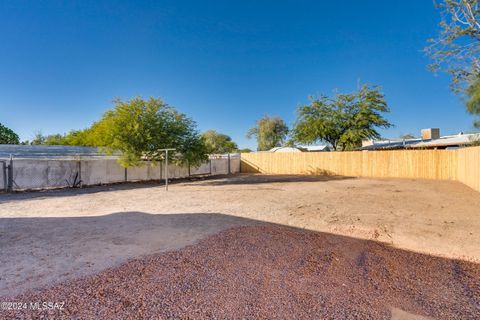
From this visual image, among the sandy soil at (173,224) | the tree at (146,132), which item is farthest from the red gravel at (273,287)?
the tree at (146,132)

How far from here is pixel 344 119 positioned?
1956 cm

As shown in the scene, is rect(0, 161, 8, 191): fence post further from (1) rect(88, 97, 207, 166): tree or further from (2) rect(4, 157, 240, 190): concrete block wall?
(1) rect(88, 97, 207, 166): tree

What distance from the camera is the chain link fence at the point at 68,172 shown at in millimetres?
10009

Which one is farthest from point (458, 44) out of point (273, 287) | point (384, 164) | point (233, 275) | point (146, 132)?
point (146, 132)

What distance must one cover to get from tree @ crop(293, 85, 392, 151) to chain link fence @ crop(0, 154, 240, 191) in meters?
11.3

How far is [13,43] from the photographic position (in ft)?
34.8

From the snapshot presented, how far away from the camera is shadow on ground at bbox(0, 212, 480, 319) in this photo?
210cm

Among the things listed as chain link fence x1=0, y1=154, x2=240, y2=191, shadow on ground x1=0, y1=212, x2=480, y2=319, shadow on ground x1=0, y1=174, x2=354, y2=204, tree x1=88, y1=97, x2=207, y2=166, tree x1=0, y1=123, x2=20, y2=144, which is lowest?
shadow on ground x1=0, y1=174, x2=354, y2=204

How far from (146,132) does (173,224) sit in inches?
317

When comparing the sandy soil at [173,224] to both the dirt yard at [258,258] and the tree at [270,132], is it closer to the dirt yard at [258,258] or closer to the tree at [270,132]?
the dirt yard at [258,258]

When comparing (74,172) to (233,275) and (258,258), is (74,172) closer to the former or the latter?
(258,258)

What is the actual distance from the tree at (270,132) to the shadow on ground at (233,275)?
3028 centimetres

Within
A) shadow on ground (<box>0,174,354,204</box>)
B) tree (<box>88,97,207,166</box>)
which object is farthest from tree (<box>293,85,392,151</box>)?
tree (<box>88,97,207,166</box>)

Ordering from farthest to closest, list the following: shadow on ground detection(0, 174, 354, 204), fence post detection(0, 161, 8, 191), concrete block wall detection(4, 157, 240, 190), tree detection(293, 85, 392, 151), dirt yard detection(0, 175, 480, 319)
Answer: tree detection(293, 85, 392, 151), concrete block wall detection(4, 157, 240, 190), fence post detection(0, 161, 8, 191), shadow on ground detection(0, 174, 354, 204), dirt yard detection(0, 175, 480, 319)
